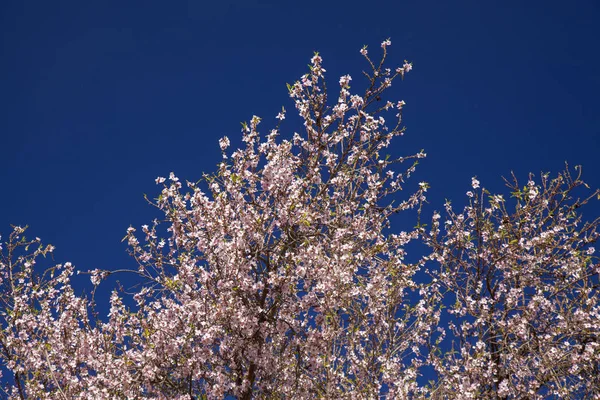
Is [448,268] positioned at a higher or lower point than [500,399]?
higher

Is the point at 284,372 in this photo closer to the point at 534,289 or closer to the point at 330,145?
the point at 330,145

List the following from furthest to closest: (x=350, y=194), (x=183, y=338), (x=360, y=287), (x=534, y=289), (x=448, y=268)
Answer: (x=448, y=268) < (x=534, y=289) < (x=350, y=194) < (x=360, y=287) < (x=183, y=338)

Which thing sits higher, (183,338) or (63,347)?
(63,347)

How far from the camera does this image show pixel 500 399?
8711 millimetres

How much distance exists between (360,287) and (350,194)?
4.95 ft

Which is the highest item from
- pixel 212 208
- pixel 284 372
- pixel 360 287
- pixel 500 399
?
pixel 212 208

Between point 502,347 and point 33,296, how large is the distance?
27.5 ft

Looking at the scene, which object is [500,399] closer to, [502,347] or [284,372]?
[502,347]

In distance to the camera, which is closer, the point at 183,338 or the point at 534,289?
the point at 183,338

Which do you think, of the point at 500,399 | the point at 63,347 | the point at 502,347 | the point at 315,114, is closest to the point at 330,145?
the point at 315,114

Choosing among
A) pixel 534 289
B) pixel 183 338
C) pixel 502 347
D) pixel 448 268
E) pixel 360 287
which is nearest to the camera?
pixel 183 338

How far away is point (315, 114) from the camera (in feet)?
27.7

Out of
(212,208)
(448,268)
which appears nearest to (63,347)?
(212,208)

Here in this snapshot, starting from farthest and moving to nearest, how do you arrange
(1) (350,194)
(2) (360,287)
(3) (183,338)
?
(1) (350,194) < (2) (360,287) < (3) (183,338)
